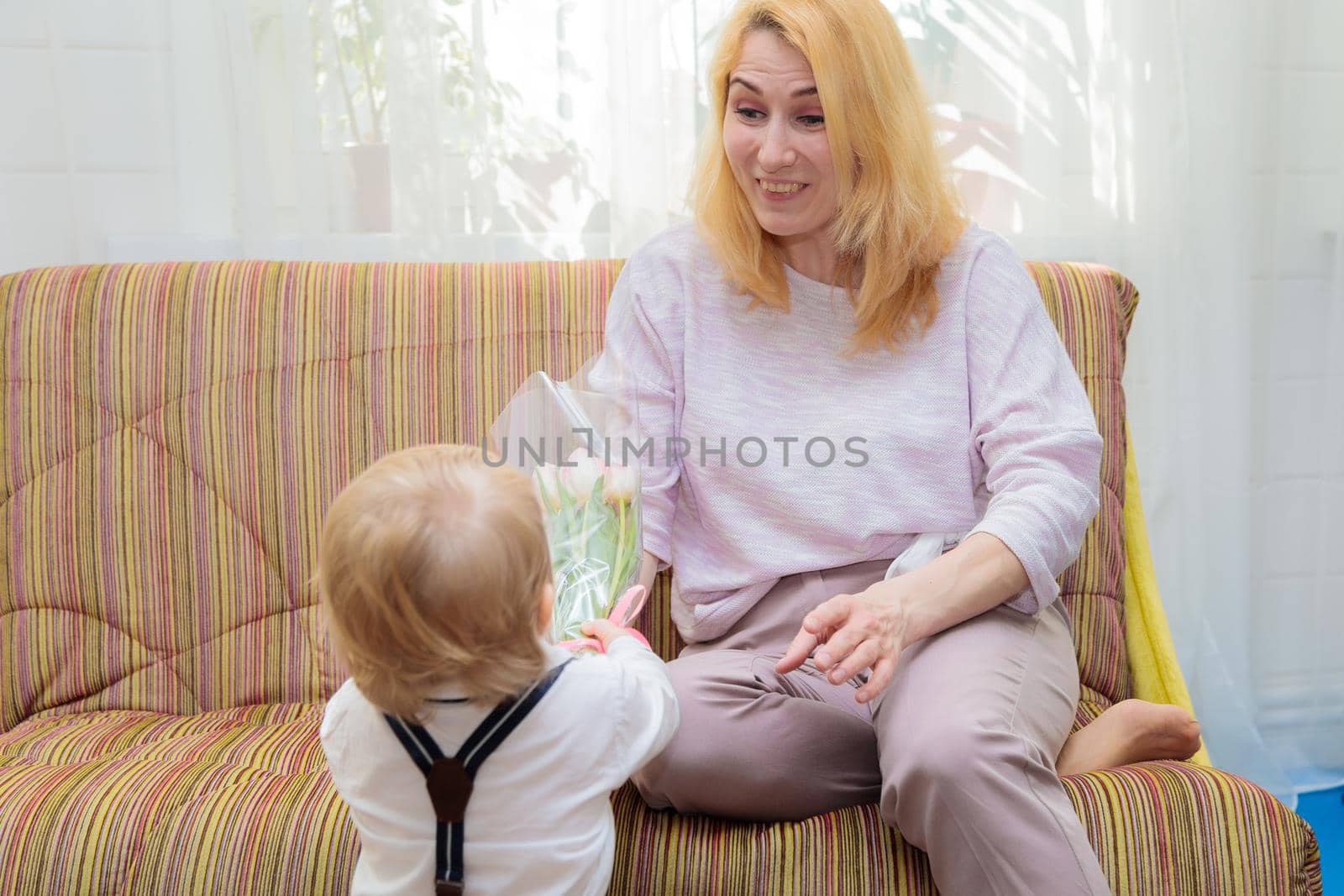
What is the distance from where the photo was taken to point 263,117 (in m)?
2.01

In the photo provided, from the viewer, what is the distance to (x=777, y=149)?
1463mm

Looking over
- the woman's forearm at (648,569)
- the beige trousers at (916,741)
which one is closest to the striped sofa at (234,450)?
the woman's forearm at (648,569)

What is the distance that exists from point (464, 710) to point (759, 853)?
40cm

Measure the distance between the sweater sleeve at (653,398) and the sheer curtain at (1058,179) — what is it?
0.49 meters

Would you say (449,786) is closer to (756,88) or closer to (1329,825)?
(756,88)

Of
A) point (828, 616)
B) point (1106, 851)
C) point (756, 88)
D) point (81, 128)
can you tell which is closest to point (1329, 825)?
point (1106, 851)

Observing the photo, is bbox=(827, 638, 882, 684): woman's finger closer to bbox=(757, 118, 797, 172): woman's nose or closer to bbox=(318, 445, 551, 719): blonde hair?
bbox=(318, 445, 551, 719): blonde hair

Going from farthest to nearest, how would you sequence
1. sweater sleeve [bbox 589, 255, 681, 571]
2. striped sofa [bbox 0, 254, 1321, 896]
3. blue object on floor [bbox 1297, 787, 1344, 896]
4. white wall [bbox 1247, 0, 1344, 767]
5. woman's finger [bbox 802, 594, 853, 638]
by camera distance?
white wall [bbox 1247, 0, 1344, 767]
blue object on floor [bbox 1297, 787, 1344, 896]
striped sofa [bbox 0, 254, 1321, 896]
sweater sleeve [bbox 589, 255, 681, 571]
woman's finger [bbox 802, 594, 853, 638]

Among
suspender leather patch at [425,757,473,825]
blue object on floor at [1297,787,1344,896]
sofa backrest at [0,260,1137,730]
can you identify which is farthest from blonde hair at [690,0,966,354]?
blue object on floor at [1297,787,1344,896]

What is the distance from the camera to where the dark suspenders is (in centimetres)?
102

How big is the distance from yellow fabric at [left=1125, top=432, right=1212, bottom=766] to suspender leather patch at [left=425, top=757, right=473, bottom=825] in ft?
3.46

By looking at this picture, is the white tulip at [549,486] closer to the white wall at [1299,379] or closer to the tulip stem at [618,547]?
the tulip stem at [618,547]

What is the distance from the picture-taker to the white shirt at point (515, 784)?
1.04 meters

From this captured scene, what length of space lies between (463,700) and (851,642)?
1.35 feet
